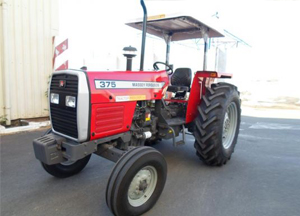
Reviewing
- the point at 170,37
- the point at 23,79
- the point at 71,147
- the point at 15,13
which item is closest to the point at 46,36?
the point at 15,13

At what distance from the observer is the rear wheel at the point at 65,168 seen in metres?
3.02

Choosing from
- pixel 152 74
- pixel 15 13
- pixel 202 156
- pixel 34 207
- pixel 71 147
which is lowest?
pixel 34 207

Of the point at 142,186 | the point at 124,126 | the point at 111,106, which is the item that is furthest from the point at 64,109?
the point at 142,186

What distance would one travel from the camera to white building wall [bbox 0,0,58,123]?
541 cm

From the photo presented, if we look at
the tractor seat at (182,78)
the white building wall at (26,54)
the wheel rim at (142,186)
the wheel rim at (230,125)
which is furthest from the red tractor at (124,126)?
the white building wall at (26,54)

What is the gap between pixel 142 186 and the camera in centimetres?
247

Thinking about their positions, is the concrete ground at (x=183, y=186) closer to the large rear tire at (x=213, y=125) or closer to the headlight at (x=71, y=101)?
the large rear tire at (x=213, y=125)

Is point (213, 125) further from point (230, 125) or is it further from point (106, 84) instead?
point (106, 84)

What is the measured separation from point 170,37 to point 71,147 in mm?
3040

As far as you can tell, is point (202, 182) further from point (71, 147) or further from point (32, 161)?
point (32, 161)

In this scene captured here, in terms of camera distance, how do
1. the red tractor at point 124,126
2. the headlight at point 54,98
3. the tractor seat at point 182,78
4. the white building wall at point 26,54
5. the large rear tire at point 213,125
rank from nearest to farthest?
the red tractor at point 124,126 → the headlight at point 54,98 → the large rear tire at point 213,125 → the tractor seat at point 182,78 → the white building wall at point 26,54

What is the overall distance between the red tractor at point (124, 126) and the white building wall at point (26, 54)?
329cm

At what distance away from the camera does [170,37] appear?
15.2ft

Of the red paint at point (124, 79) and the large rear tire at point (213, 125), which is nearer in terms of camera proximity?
the red paint at point (124, 79)
